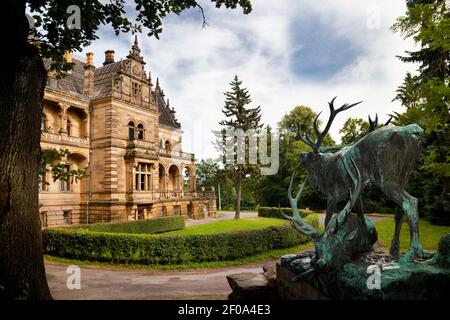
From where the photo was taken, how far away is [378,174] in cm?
508

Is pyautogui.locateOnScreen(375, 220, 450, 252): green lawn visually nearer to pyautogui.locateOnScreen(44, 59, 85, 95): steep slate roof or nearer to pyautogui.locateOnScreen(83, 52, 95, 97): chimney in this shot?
pyautogui.locateOnScreen(83, 52, 95, 97): chimney

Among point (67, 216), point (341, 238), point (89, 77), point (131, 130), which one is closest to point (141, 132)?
point (131, 130)

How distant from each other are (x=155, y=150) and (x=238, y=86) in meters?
12.5

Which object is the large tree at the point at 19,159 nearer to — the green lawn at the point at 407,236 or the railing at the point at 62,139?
the green lawn at the point at 407,236

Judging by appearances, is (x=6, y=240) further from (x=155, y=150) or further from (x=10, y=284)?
(x=155, y=150)

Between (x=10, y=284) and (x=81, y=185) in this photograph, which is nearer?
(x=10, y=284)

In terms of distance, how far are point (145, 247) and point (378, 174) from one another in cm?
1256

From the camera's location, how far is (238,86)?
3466 cm

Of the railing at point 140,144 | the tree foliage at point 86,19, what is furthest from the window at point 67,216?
the tree foliage at point 86,19

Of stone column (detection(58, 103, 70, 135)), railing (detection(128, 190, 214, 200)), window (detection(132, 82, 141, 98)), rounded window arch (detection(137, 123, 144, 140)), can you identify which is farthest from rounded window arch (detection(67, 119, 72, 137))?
railing (detection(128, 190, 214, 200))

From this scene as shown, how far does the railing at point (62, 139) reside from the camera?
25.2 m

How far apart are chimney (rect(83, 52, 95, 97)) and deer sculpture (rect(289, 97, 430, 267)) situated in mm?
29241

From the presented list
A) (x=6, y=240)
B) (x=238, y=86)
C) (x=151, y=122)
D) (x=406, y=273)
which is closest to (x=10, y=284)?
(x=6, y=240)

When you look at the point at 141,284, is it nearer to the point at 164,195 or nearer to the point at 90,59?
the point at 164,195
